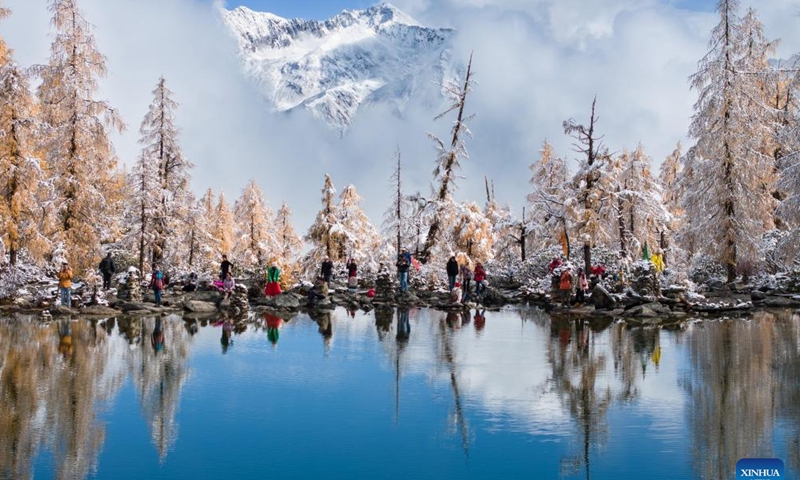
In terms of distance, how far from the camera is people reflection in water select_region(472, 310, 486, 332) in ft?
79.7

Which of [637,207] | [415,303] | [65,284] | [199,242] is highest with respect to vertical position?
[637,207]

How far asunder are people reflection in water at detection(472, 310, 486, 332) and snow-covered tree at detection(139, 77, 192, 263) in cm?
2001

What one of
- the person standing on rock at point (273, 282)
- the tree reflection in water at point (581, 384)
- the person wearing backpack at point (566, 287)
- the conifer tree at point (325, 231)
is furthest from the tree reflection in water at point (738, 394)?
the conifer tree at point (325, 231)

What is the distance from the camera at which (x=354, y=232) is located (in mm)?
52750

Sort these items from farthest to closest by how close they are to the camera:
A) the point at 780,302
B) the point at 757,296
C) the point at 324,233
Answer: the point at 324,233
the point at 757,296
the point at 780,302

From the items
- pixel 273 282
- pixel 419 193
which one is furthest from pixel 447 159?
pixel 273 282

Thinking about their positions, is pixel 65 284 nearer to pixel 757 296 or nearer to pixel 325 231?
pixel 325 231

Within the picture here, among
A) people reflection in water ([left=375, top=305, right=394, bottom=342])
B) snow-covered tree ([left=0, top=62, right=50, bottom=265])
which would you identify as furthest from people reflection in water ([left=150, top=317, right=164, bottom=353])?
snow-covered tree ([left=0, top=62, right=50, bottom=265])

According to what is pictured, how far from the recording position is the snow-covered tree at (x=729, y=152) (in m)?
36.1

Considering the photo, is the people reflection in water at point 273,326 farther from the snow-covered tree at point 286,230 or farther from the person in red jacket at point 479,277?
the snow-covered tree at point 286,230

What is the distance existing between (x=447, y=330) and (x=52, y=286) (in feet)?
65.3

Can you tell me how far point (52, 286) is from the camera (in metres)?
33.2

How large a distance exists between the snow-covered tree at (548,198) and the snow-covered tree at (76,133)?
70.3 feet

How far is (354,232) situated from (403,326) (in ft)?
93.8
